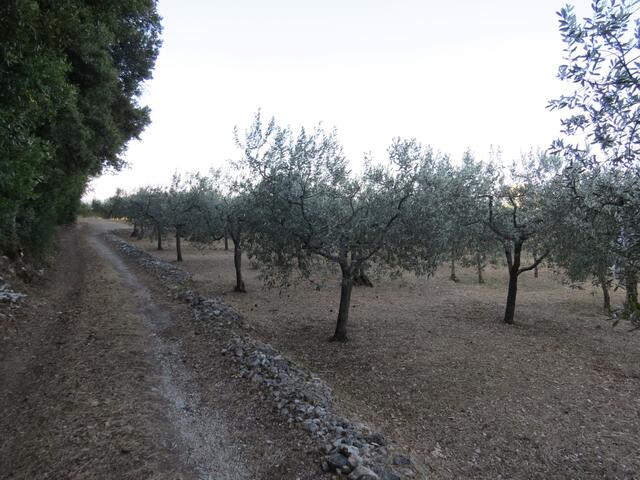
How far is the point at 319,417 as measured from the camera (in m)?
6.59

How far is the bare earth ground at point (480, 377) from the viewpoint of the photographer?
6977 millimetres

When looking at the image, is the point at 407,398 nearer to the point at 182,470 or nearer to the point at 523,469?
the point at 523,469

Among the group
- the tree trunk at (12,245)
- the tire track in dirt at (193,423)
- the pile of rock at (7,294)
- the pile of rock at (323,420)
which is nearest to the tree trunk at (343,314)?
the pile of rock at (323,420)

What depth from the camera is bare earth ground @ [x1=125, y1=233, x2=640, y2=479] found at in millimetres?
6977

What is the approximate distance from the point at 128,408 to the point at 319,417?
340 cm

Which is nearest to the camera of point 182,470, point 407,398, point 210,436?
point 182,470

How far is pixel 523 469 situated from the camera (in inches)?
258

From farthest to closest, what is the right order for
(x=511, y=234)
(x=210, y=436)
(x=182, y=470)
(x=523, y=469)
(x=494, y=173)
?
(x=494, y=173), (x=511, y=234), (x=523, y=469), (x=210, y=436), (x=182, y=470)

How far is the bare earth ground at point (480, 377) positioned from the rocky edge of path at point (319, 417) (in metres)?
0.88

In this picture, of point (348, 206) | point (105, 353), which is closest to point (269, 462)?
point (105, 353)

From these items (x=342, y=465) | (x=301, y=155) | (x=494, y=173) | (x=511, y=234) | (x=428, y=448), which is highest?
(x=494, y=173)

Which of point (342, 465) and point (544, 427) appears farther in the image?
point (544, 427)

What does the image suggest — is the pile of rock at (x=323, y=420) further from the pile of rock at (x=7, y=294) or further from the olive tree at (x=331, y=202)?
the pile of rock at (x=7, y=294)

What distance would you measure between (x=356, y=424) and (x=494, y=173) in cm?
1285
